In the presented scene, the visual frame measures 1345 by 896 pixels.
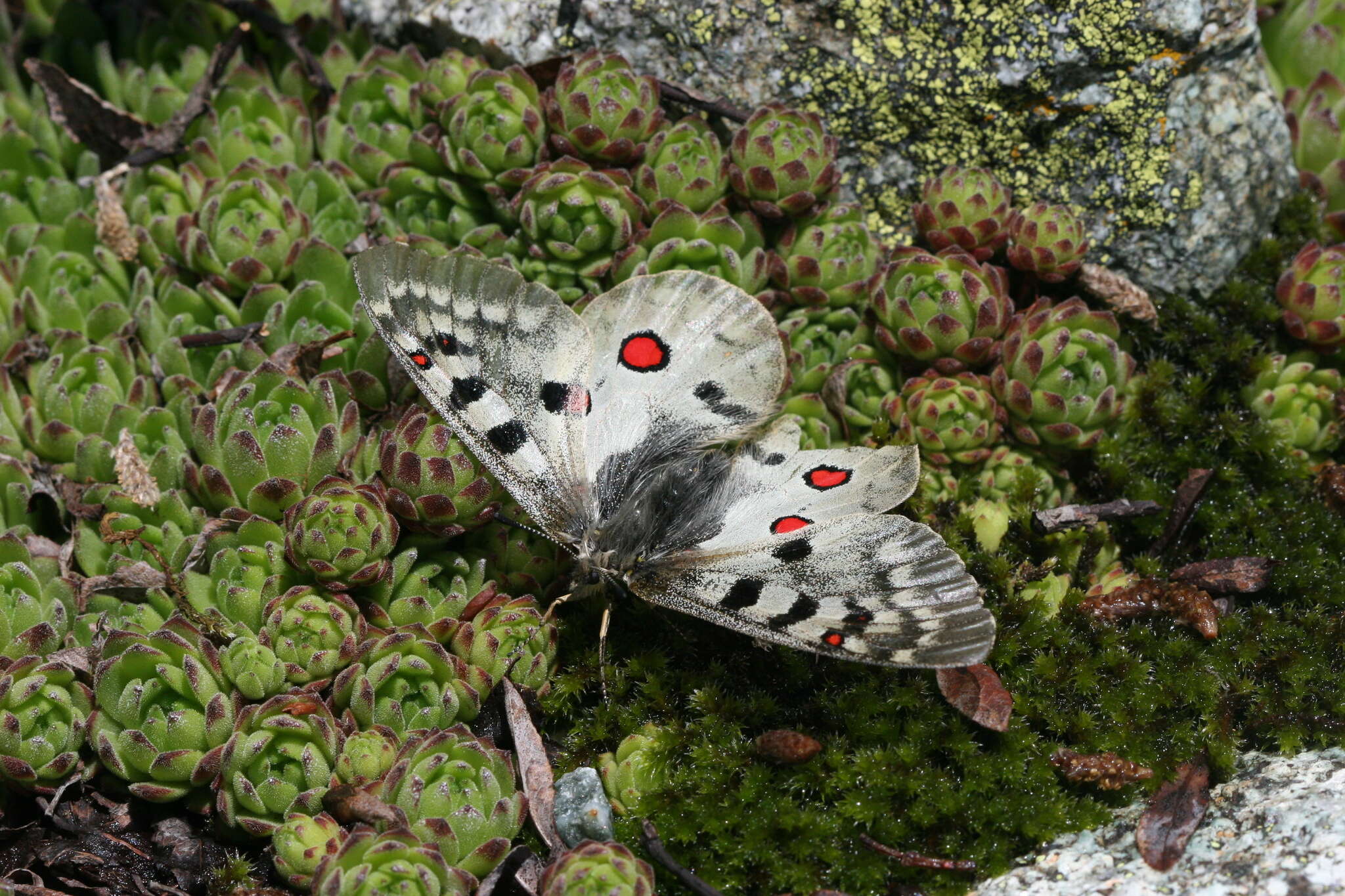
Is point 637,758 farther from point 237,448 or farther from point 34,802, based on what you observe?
point 34,802

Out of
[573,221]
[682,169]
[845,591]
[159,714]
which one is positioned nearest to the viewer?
[845,591]

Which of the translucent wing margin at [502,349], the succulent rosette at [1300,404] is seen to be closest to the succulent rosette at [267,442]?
the translucent wing margin at [502,349]

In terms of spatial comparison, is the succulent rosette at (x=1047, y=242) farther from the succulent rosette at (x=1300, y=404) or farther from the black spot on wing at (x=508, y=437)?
the black spot on wing at (x=508, y=437)

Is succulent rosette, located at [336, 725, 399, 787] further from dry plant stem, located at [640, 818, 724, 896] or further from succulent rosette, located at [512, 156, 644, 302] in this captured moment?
succulent rosette, located at [512, 156, 644, 302]

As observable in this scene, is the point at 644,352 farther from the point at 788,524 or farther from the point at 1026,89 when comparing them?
the point at 1026,89

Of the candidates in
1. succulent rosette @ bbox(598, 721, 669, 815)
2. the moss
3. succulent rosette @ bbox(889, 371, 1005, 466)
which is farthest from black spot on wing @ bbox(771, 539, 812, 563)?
succulent rosette @ bbox(889, 371, 1005, 466)

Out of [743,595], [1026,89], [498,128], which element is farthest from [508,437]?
[1026,89]
